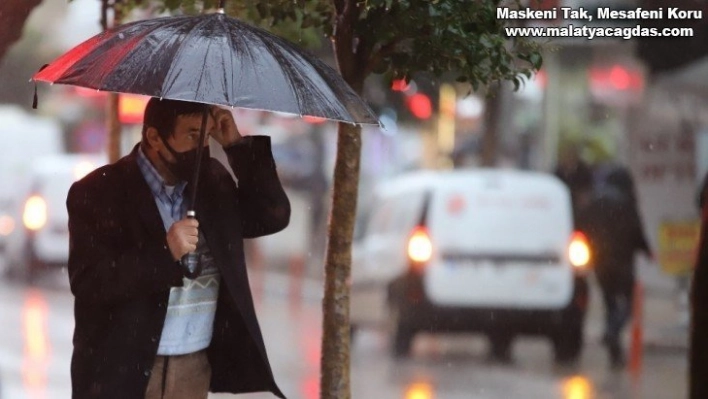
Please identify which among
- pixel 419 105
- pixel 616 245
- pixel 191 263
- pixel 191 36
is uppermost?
pixel 419 105

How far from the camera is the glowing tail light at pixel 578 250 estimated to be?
39.2ft

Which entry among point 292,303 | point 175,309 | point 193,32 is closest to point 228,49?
point 193,32

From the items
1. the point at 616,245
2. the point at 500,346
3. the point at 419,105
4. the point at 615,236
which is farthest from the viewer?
the point at 419,105

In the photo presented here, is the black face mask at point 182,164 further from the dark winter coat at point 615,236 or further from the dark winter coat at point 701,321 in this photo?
the dark winter coat at point 615,236

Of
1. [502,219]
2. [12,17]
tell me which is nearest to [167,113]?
[12,17]

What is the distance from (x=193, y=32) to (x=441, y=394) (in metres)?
6.42

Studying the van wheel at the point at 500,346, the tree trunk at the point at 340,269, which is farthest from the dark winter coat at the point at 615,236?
the tree trunk at the point at 340,269

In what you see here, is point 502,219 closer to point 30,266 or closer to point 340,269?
point 340,269

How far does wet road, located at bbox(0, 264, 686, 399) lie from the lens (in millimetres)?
10297

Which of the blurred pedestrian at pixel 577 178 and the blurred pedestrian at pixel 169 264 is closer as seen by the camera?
the blurred pedestrian at pixel 169 264

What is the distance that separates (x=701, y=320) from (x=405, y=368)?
7.20 metres

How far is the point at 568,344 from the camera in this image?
1213cm

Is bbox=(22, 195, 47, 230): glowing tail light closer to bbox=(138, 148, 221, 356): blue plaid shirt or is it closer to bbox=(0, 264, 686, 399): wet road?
bbox=(0, 264, 686, 399): wet road

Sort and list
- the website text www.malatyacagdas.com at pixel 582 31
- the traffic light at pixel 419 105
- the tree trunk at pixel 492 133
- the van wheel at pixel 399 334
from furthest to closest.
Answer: the traffic light at pixel 419 105 → the tree trunk at pixel 492 133 → the van wheel at pixel 399 334 → the website text www.malatyacagdas.com at pixel 582 31
